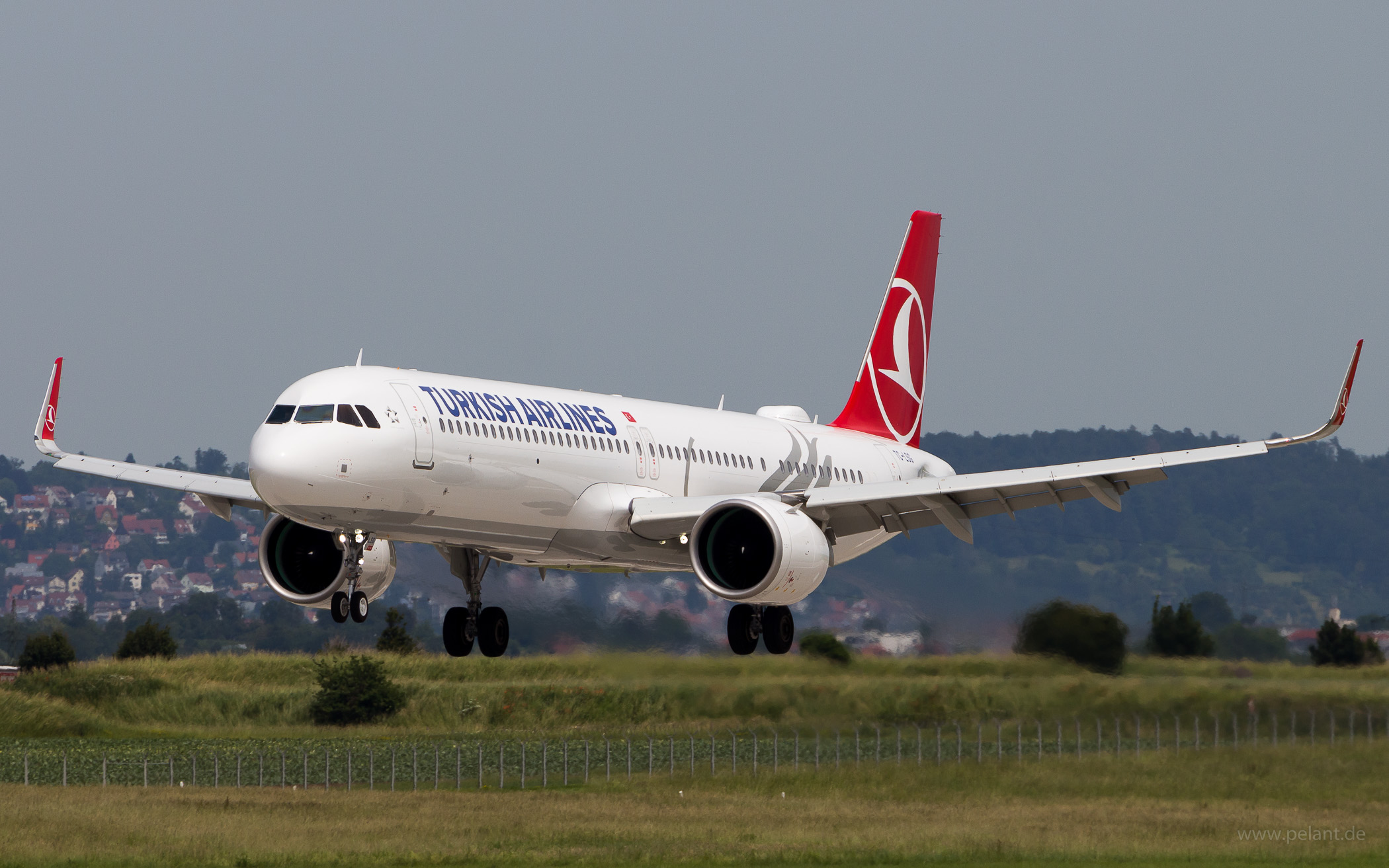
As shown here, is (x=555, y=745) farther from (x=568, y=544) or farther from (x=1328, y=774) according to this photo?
(x=568, y=544)

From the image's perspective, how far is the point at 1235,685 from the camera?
41.6m

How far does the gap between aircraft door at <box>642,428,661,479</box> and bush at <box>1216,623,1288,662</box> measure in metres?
15.1

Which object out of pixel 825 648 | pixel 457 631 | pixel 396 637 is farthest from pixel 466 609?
pixel 396 637

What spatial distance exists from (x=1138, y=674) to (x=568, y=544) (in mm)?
14854

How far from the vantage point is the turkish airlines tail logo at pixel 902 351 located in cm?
4594

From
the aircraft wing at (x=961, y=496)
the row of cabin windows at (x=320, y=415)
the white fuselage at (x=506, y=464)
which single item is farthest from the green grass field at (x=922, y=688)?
the row of cabin windows at (x=320, y=415)

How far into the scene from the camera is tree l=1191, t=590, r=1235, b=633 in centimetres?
4366

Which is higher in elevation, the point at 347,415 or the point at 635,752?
the point at 347,415

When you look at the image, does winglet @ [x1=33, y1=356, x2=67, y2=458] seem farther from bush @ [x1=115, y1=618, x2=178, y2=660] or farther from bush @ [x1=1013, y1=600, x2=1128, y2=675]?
bush @ [x1=115, y1=618, x2=178, y2=660]

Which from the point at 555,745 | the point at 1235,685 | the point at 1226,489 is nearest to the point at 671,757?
the point at 555,745

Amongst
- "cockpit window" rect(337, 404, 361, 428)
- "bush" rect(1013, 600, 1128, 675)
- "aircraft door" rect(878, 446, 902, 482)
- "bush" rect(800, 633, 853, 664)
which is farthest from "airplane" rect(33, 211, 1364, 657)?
"bush" rect(1013, 600, 1128, 675)

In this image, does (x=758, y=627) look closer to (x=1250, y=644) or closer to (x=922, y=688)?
(x=922, y=688)

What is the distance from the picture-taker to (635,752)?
64.8 meters

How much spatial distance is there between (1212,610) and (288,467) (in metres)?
25.8
